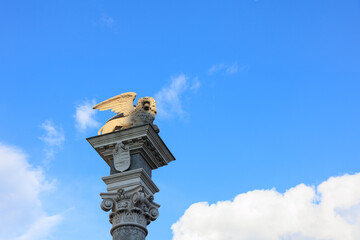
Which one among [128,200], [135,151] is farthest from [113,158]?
[128,200]

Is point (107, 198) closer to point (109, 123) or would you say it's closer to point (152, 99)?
point (109, 123)

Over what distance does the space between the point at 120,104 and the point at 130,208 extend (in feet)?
11.6

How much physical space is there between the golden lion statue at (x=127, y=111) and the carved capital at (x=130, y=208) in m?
2.03

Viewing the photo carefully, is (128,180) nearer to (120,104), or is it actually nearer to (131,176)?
(131,176)

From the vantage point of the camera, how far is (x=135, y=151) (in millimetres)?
13289

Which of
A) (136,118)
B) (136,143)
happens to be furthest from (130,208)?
(136,118)

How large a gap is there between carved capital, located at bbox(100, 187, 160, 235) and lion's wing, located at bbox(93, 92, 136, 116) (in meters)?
2.78

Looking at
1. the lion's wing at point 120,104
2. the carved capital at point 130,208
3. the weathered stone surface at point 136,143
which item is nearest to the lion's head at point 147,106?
the lion's wing at point 120,104

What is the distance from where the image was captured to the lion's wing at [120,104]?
14.5 meters

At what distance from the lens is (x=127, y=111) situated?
565 inches

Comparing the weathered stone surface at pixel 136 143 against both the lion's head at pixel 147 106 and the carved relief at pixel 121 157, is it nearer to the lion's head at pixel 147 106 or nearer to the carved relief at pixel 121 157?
the carved relief at pixel 121 157

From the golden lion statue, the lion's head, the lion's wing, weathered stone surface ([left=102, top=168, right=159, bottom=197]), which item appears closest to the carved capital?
weathered stone surface ([left=102, top=168, right=159, bottom=197])

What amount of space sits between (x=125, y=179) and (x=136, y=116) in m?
1.96

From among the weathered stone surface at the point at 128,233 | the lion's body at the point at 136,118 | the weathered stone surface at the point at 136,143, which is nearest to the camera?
the weathered stone surface at the point at 128,233
